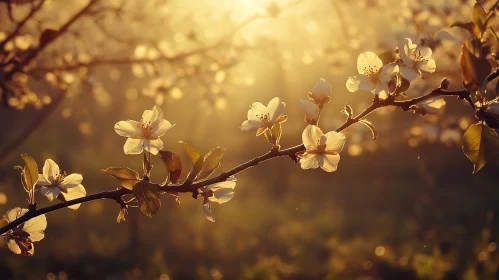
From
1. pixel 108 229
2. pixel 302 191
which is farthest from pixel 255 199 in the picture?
pixel 108 229

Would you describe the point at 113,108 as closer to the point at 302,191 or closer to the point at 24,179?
the point at 302,191

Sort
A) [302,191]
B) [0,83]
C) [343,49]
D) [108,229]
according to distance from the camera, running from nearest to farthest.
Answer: [0,83] < [343,49] < [108,229] < [302,191]

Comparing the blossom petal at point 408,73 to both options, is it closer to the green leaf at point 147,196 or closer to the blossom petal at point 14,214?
the green leaf at point 147,196

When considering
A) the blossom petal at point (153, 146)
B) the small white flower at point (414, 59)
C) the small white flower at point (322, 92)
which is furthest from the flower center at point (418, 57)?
the blossom petal at point (153, 146)

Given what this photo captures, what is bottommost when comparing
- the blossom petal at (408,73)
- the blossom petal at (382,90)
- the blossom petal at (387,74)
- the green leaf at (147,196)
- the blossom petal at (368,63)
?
the green leaf at (147,196)

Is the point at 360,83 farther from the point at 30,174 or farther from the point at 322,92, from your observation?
the point at 30,174

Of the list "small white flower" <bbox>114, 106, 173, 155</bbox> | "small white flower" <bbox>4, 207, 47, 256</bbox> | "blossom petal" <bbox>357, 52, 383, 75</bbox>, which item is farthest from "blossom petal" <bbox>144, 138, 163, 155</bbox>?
"blossom petal" <bbox>357, 52, 383, 75</bbox>
